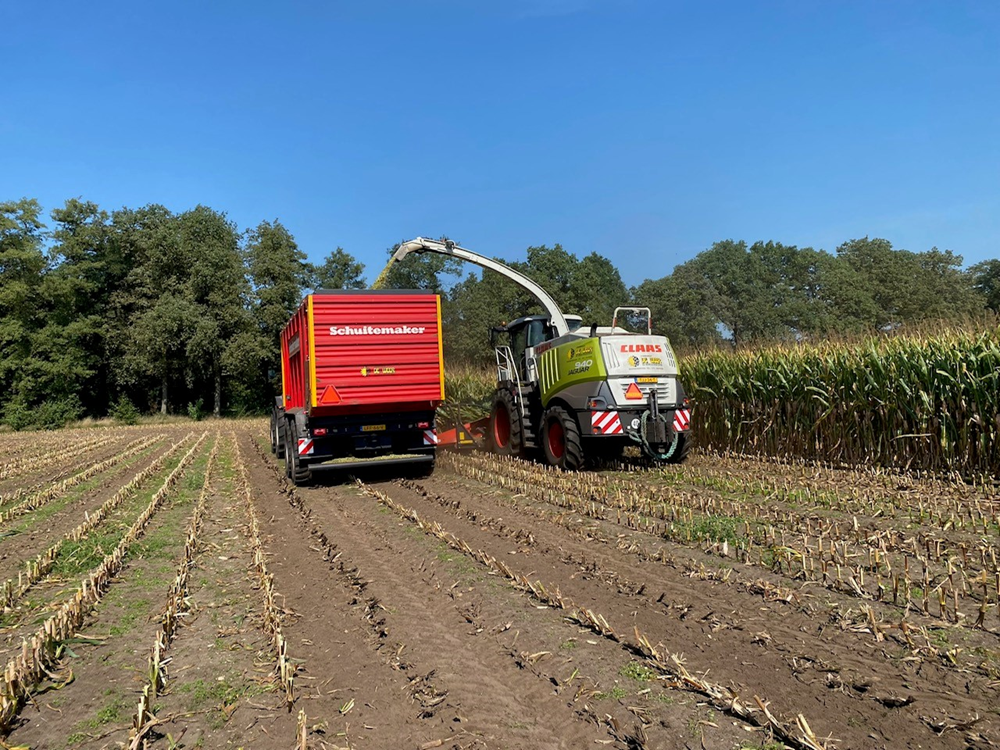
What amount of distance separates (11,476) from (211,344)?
82.5 feet

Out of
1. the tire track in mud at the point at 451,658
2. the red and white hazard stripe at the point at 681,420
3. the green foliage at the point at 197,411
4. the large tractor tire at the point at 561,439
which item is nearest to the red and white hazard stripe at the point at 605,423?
the large tractor tire at the point at 561,439

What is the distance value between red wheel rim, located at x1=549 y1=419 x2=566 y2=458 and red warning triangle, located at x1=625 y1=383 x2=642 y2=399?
137cm

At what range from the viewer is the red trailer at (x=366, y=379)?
33.7 feet

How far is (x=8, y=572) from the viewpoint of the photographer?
596 centimetres

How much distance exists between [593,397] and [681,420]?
166 cm

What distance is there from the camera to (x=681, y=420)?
36.2 feet

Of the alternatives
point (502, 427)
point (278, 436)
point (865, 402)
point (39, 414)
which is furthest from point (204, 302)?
point (865, 402)

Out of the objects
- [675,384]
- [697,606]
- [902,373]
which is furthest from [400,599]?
[902,373]

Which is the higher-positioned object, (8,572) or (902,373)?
(902,373)

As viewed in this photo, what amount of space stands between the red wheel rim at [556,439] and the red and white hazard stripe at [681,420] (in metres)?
1.91

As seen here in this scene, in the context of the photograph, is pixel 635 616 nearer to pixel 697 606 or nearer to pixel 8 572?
pixel 697 606

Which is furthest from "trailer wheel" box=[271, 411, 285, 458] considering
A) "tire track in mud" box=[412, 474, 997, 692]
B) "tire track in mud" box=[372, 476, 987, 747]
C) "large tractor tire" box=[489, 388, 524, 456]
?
"tire track in mud" box=[412, 474, 997, 692]

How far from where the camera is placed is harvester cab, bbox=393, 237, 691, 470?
10555mm

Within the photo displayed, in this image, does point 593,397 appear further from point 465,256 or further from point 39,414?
point 39,414
